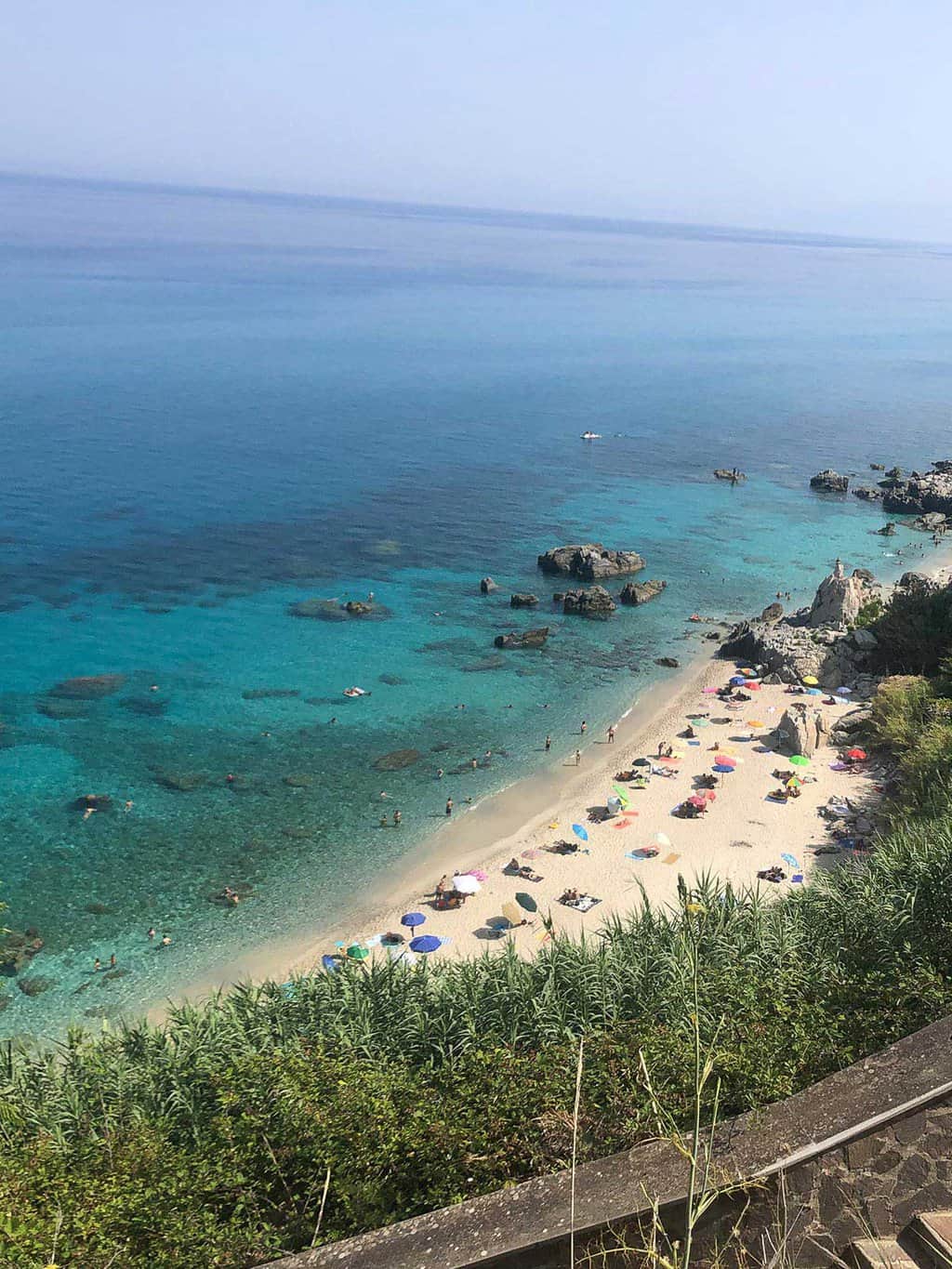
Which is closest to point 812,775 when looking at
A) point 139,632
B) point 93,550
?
point 139,632

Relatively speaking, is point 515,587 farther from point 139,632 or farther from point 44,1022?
point 44,1022

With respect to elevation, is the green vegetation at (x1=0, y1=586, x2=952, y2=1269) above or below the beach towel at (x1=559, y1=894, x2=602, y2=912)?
above

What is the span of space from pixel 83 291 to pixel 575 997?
127424 millimetres

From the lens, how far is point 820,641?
34.4 metres

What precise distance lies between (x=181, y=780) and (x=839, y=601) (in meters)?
25.4

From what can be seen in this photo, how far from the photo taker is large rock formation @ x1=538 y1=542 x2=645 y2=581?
4241cm

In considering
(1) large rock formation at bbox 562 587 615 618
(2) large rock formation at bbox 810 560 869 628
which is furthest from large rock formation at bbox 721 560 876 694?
(1) large rock formation at bbox 562 587 615 618

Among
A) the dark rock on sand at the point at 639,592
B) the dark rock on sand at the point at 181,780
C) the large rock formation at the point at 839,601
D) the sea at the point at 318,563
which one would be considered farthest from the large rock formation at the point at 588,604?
the dark rock on sand at the point at 181,780

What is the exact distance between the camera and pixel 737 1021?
9000mm

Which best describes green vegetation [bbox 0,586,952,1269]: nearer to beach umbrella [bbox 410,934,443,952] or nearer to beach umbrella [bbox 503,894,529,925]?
beach umbrella [bbox 410,934,443,952]

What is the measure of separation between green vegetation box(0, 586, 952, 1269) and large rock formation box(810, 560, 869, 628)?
2528cm

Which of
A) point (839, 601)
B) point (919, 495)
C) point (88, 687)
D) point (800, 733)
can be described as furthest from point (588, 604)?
point (919, 495)

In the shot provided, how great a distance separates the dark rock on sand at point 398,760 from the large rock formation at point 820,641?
1404cm

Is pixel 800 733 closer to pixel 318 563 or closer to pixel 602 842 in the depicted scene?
pixel 602 842
